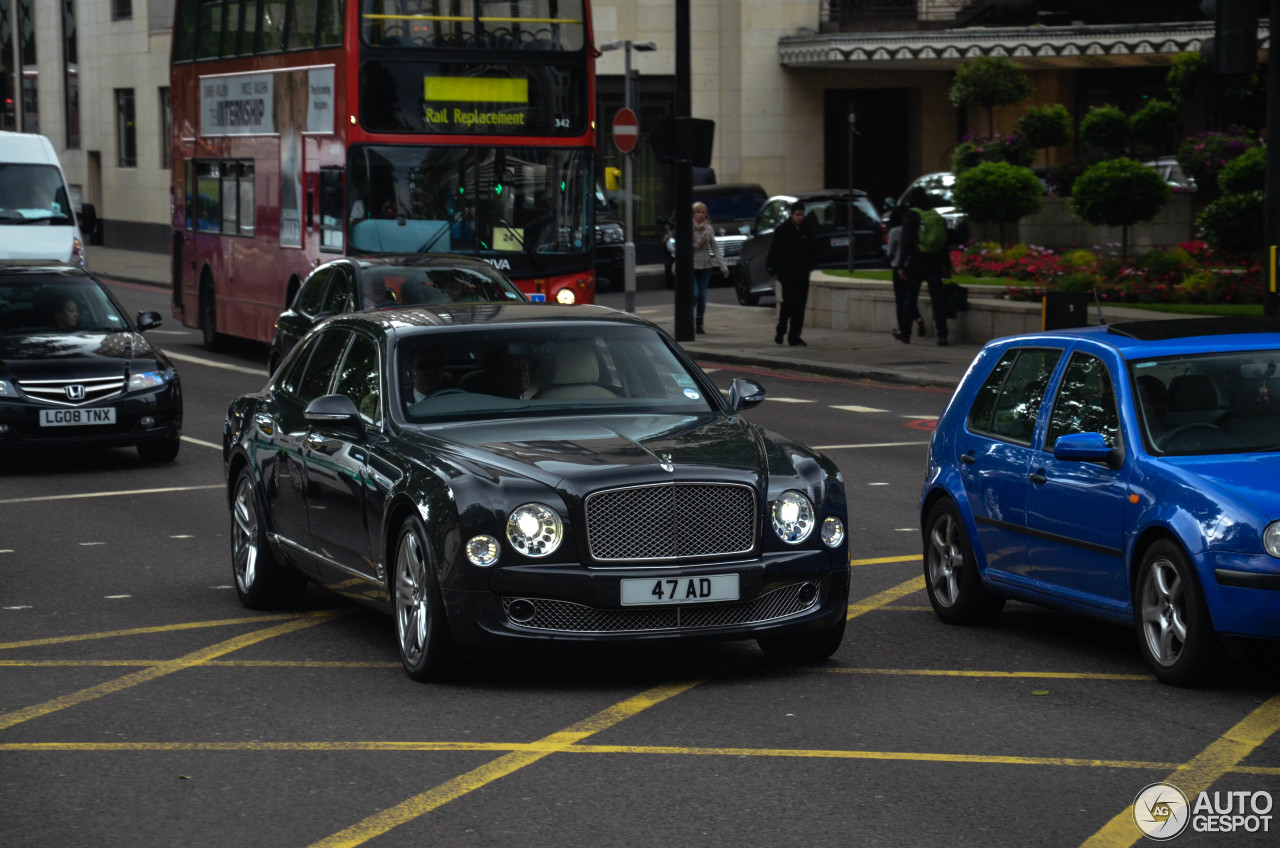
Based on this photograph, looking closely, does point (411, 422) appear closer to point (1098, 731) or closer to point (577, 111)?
point (1098, 731)

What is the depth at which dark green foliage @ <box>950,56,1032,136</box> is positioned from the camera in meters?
30.3

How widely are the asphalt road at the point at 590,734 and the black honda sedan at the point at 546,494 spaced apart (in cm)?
31

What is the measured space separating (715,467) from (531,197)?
14.4 m

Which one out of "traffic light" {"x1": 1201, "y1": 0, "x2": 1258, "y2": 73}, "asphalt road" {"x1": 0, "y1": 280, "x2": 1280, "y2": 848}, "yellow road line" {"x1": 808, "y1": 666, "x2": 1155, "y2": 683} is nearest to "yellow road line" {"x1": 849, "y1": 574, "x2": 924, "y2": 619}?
"asphalt road" {"x1": 0, "y1": 280, "x2": 1280, "y2": 848}

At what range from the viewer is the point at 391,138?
2116cm

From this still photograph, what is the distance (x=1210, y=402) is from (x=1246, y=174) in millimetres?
14751

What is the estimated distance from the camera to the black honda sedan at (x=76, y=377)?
15.6 metres

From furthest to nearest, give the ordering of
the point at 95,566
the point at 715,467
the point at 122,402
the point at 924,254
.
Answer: the point at 924,254
the point at 122,402
the point at 95,566
the point at 715,467

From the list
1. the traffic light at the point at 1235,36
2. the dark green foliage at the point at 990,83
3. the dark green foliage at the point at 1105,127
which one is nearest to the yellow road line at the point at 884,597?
the traffic light at the point at 1235,36

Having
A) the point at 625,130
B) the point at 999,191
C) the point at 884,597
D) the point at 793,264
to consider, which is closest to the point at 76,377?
the point at 884,597

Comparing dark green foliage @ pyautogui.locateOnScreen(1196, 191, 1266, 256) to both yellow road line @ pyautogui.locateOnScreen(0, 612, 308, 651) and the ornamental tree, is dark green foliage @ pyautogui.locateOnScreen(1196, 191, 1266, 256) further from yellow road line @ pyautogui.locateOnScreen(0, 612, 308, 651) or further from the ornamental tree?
yellow road line @ pyautogui.locateOnScreen(0, 612, 308, 651)

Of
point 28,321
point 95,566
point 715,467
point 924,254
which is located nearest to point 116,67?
point 924,254

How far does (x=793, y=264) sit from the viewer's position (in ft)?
82.9

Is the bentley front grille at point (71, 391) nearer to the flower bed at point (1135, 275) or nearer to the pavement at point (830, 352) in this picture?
the pavement at point (830, 352)
